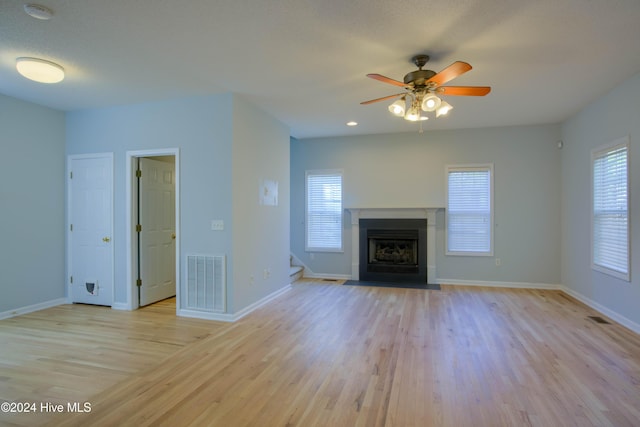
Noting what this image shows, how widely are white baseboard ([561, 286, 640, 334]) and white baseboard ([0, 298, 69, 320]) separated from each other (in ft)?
23.5

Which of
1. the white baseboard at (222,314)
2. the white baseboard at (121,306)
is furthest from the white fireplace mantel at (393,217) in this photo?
the white baseboard at (121,306)

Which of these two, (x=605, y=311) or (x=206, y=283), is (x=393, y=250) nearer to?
(x=605, y=311)

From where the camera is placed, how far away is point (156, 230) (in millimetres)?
4852

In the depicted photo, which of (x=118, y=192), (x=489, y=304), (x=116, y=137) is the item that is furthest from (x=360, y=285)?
(x=116, y=137)

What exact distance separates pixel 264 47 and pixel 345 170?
3.74 metres

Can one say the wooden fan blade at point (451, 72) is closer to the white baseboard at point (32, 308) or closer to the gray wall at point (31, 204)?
the gray wall at point (31, 204)

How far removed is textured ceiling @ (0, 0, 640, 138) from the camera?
2.37 metres

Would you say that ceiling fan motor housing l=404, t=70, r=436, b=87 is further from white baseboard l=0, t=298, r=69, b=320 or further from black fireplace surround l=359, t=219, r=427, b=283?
white baseboard l=0, t=298, r=69, b=320

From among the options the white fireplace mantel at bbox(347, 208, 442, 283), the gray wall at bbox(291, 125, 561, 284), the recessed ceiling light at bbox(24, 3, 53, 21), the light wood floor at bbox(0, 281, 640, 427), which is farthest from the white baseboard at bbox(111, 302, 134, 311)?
the white fireplace mantel at bbox(347, 208, 442, 283)

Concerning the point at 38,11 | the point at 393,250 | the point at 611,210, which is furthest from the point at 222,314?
the point at 611,210

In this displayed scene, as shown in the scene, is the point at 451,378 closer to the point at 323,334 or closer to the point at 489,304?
the point at 323,334

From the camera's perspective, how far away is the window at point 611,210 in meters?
3.86

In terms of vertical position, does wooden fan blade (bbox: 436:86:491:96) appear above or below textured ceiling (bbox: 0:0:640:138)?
below

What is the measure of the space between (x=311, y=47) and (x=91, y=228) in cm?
395
